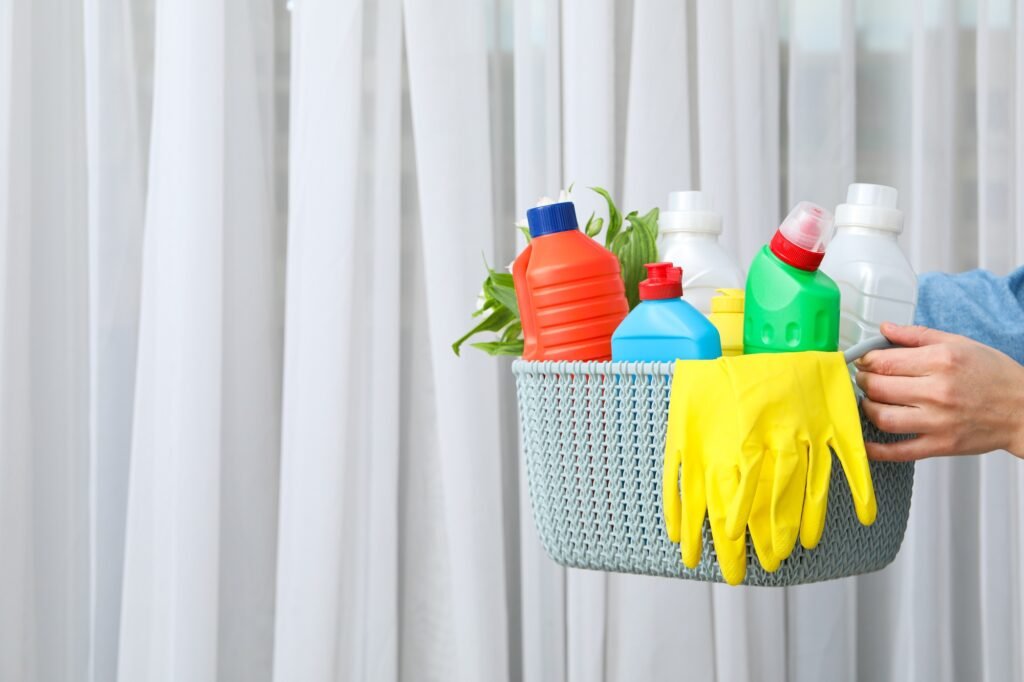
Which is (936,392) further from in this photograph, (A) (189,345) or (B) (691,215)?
(A) (189,345)

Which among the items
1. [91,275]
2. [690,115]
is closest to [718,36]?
[690,115]

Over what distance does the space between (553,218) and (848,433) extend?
0.23 m

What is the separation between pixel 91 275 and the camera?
4.14ft

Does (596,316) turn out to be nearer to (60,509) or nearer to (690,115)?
(690,115)

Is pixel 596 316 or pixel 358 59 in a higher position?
pixel 358 59

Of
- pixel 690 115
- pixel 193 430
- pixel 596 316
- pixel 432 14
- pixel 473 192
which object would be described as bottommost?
pixel 193 430

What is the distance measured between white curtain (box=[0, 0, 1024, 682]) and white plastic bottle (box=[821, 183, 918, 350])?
0.50 metres

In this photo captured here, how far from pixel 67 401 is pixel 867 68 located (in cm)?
116

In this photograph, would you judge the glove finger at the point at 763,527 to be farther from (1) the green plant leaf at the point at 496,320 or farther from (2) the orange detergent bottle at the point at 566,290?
(1) the green plant leaf at the point at 496,320

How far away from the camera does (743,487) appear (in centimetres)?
54

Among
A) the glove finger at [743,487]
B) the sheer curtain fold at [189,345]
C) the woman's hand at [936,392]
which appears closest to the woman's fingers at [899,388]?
the woman's hand at [936,392]

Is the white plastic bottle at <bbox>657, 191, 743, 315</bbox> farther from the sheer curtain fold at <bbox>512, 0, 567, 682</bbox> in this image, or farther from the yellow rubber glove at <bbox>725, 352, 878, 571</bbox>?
the sheer curtain fold at <bbox>512, 0, 567, 682</bbox>

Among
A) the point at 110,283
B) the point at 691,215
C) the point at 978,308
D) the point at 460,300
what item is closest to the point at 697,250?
the point at 691,215

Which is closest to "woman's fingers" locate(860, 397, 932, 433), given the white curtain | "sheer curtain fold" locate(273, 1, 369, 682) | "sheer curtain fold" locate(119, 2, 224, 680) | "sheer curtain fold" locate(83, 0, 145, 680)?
the white curtain
